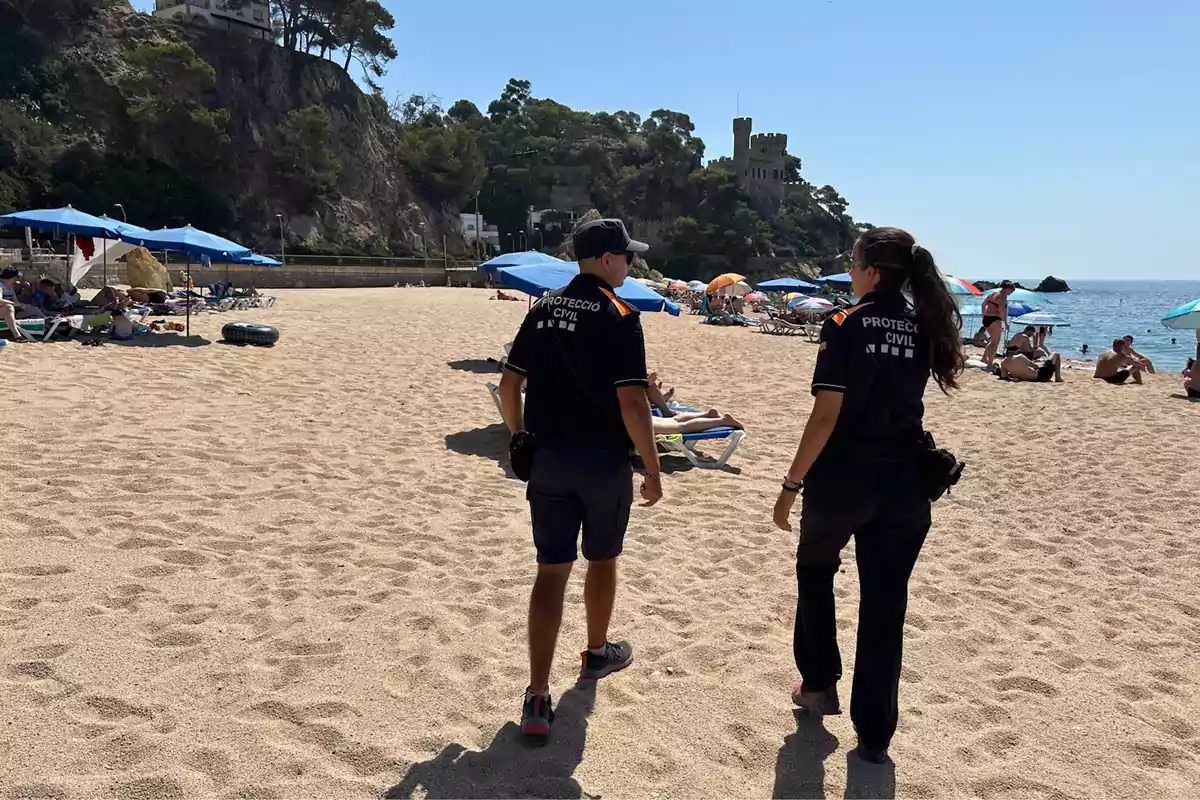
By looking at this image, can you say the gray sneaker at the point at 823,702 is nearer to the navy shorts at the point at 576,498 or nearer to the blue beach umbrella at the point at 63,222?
the navy shorts at the point at 576,498

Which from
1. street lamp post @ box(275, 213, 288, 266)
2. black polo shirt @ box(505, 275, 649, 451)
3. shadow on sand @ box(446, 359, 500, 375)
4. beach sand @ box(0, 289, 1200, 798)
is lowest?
beach sand @ box(0, 289, 1200, 798)

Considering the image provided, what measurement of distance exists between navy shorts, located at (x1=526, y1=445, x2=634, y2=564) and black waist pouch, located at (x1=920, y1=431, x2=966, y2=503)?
922 mm

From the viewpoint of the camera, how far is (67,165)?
44.5 m

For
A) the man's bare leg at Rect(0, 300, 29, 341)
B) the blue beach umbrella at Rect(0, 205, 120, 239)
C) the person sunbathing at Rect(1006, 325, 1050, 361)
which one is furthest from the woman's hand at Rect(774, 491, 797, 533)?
the blue beach umbrella at Rect(0, 205, 120, 239)

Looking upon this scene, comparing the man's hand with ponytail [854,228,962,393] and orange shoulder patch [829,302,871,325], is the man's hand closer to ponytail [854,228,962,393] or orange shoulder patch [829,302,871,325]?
orange shoulder patch [829,302,871,325]

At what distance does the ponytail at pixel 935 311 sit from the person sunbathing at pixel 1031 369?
11238mm

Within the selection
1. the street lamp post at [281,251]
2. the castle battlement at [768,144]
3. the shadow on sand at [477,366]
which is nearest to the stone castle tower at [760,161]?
the castle battlement at [768,144]

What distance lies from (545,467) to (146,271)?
2325 cm

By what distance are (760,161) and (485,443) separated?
9558 cm

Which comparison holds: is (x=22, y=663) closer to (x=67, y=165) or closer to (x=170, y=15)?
(x=67, y=165)

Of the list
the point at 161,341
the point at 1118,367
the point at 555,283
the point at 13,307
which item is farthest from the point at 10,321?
the point at 1118,367

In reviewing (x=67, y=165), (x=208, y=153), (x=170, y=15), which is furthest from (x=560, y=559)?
(x=170, y=15)

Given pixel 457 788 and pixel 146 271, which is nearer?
pixel 457 788

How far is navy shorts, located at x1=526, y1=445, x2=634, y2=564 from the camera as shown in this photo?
2566 millimetres
